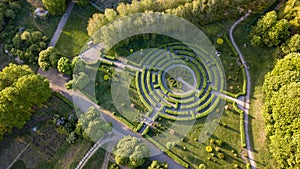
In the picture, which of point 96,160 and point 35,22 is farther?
point 35,22

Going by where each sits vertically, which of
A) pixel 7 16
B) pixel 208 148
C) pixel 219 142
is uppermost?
pixel 219 142

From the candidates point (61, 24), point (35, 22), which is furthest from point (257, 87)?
point (35, 22)

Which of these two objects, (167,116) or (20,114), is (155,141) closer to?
(167,116)

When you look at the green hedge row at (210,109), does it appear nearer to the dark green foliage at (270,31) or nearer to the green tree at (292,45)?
the dark green foliage at (270,31)

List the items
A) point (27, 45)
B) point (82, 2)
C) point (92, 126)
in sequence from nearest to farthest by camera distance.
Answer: point (92, 126)
point (27, 45)
point (82, 2)

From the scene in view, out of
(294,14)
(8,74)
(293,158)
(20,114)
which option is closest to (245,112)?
(293,158)

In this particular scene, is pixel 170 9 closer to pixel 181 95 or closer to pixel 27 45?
pixel 181 95

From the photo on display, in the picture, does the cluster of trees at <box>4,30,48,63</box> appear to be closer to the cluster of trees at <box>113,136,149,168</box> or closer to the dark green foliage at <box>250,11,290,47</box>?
the cluster of trees at <box>113,136,149,168</box>
